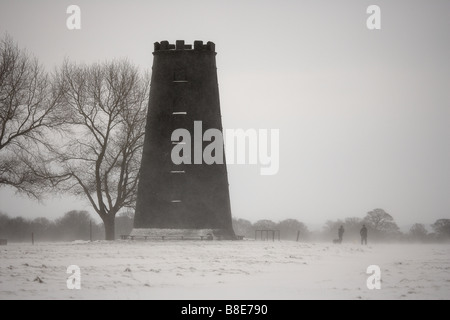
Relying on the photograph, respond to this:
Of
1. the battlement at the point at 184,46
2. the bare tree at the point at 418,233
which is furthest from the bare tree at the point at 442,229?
the battlement at the point at 184,46

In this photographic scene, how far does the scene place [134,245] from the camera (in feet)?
143

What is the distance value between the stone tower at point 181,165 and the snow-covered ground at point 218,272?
2465 mm

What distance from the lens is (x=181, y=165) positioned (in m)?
46.6

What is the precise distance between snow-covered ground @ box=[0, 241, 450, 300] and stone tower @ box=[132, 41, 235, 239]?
2465mm

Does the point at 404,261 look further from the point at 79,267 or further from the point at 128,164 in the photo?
the point at 128,164

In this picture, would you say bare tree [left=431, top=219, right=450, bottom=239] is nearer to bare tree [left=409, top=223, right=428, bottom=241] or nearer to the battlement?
bare tree [left=409, top=223, right=428, bottom=241]

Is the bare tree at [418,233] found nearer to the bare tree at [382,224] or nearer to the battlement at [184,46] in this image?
the bare tree at [382,224]

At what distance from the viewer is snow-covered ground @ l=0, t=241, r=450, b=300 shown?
27609 mm

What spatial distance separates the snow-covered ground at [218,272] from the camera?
90.6ft

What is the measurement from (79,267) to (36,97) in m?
20.5

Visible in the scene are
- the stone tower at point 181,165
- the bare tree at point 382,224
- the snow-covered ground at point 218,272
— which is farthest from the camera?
the bare tree at point 382,224

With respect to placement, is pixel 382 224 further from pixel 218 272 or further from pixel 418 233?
pixel 218 272

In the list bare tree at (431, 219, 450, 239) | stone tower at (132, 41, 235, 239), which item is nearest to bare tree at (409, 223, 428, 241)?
bare tree at (431, 219, 450, 239)
